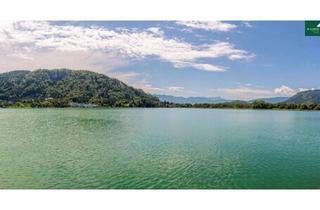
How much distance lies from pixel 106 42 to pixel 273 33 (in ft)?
52.3

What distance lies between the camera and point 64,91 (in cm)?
9262

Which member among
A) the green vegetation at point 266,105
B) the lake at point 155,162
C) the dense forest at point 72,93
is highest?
the dense forest at point 72,93

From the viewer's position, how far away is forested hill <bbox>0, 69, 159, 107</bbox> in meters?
83.6

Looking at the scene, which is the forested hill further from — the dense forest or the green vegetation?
the green vegetation

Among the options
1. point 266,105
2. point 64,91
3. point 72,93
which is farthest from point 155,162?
point 64,91

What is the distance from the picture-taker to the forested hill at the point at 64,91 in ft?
274

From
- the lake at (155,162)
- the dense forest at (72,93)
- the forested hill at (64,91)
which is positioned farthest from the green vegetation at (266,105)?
the lake at (155,162)

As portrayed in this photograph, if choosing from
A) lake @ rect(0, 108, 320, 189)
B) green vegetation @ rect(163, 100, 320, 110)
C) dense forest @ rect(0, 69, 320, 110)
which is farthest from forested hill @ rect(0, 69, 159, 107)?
lake @ rect(0, 108, 320, 189)

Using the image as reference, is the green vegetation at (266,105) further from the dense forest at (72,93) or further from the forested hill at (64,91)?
the forested hill at (64,91)

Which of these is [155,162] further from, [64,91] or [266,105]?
[64,91]

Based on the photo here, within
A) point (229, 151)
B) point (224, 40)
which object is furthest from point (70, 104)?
point (229, 151)
